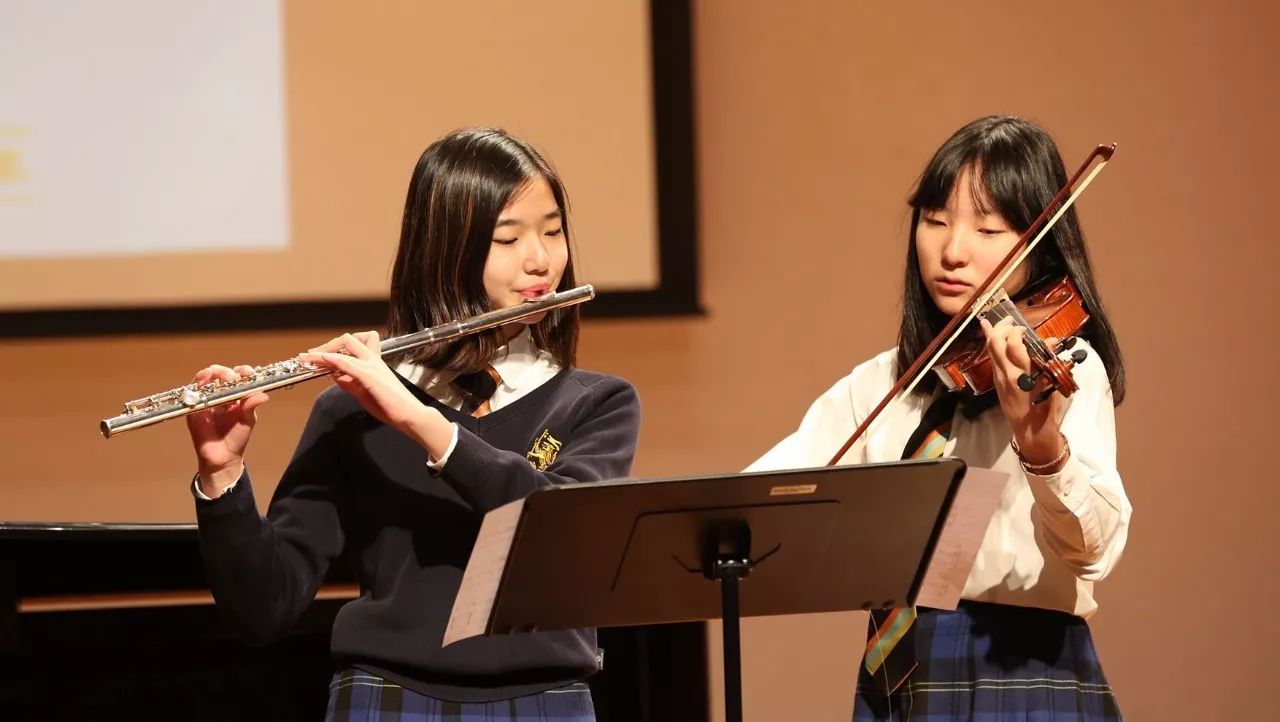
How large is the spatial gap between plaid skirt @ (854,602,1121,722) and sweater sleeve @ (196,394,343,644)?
0.65 m

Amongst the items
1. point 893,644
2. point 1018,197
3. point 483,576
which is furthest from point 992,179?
point 483,576

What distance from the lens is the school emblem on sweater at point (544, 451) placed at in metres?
1.67

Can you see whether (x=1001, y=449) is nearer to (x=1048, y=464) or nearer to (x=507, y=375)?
(x=1048, y=464)

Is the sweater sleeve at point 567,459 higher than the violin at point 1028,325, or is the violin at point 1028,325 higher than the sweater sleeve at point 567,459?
the violin at point 1028,325

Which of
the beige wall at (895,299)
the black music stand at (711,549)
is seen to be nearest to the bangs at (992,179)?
the black music stand at (711,549)

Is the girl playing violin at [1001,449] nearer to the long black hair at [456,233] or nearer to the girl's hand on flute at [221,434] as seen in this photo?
the long black hair at [456,233]

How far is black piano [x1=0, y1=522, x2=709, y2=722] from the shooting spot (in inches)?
102

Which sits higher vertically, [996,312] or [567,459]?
[996,312]

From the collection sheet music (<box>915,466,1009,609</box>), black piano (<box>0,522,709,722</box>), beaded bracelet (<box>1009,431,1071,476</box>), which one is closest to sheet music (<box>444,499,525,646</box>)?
sheet music (<box>915,466,1009,609</box>)

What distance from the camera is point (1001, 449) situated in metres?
1.64

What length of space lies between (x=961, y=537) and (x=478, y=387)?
0.61 meters

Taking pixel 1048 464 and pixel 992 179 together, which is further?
pixel 992 179

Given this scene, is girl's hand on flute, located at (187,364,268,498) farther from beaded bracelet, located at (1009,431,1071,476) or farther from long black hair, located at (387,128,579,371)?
beaded bracelet, located at (1009,431,1071,476)

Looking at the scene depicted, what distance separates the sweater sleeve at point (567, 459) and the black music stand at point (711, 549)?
78mm
